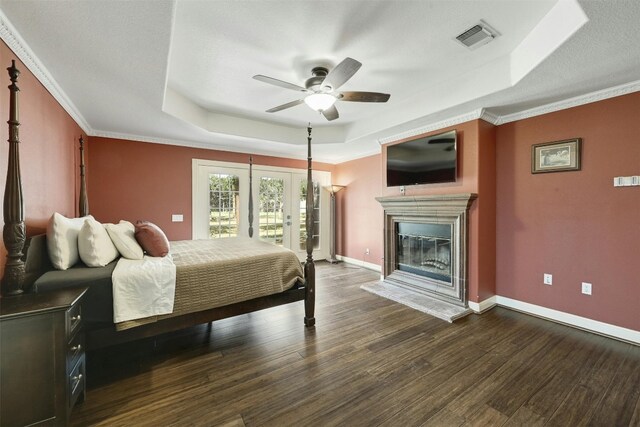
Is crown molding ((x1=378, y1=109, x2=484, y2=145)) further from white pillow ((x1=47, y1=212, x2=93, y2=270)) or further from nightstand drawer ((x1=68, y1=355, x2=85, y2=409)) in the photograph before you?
nightstand drawer ((x1=68, y1=355, x2=85, y2=409))

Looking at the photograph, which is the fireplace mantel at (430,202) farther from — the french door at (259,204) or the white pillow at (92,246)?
the white pillow at (92,246)

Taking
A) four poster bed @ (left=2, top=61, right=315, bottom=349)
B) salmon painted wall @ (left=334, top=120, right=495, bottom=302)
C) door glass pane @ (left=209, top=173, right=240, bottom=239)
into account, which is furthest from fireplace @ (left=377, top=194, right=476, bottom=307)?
door glass pane @ (left=209, top=173, right=240, bottom=239)

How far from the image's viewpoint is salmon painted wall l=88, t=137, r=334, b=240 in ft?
12.8

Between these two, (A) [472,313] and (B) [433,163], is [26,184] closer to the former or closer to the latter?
(B) [433,163]

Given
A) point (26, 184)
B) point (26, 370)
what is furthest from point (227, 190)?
point (26, 370)

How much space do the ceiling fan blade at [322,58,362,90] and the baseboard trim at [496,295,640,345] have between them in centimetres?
336

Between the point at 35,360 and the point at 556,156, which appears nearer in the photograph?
the point at 35,360

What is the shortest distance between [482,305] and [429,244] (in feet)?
3.30

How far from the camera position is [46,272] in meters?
1.83

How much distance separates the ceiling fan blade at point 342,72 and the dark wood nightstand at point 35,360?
2.32 m

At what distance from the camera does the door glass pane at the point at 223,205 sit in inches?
190

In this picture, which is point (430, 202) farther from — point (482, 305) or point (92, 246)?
point (92, 246)

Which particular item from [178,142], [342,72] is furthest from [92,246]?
[178,142]

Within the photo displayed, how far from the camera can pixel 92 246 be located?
1945 millimetres
